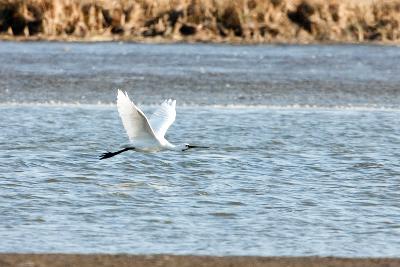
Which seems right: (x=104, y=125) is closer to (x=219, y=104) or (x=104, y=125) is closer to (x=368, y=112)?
(x=219, y=104)

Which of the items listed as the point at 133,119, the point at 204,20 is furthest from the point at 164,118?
the point at 204,20

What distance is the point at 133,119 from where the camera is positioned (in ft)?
38.1

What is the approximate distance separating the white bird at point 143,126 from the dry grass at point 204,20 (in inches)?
708

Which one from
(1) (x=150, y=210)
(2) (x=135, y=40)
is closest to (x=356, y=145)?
(1) (x=150, y=210)

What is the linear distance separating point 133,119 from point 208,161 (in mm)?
1949

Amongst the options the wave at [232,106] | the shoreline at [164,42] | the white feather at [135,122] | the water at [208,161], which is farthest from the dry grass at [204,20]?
the white feather at [135,122]

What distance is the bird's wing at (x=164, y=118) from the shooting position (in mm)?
12484

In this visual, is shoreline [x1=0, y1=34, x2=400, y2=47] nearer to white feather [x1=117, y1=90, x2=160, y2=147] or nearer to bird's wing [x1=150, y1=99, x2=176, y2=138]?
bird's wing [x1=150, y1=99, x2=176, y2=138]

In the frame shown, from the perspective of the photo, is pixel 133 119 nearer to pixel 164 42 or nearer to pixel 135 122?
pixel 135 122

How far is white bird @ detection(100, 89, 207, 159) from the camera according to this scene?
1119cm

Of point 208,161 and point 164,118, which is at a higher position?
point 164,118

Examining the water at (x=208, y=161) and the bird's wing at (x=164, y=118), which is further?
the bird's wing at (x=164, y=118)

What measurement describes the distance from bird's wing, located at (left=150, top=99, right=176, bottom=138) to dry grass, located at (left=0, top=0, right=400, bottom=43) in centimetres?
1791

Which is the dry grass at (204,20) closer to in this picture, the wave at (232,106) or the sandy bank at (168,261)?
the wave at (232,106)
